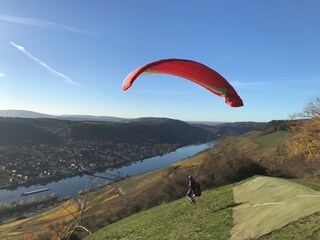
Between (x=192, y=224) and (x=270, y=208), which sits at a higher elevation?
(x=270, y=208)

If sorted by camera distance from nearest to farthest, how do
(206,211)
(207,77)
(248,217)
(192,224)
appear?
(207,77) < (248,217) < (192,224) < (206,211)

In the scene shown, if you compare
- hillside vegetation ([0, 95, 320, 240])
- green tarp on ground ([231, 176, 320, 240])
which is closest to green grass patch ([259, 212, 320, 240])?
hillside vegetation ([0, 95, 320, 240])

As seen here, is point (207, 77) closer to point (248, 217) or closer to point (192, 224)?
point (248, 217)

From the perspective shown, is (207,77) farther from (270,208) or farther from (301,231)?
(270,208)

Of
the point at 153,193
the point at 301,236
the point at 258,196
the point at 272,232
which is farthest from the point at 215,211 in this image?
the point at 153,193

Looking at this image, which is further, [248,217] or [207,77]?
[248,217]

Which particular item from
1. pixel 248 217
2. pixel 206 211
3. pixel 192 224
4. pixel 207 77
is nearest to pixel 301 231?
pixel 248 217

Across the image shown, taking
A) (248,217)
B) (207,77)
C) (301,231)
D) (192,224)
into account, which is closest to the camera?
(207,77)

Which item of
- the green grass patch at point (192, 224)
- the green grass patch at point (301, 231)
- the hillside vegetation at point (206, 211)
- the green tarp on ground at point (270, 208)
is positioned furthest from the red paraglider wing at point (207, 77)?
the green grass patch at point (192, 224)

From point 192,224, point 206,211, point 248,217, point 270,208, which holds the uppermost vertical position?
point 270,208

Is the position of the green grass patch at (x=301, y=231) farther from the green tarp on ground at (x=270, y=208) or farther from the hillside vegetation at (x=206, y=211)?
the green tarp on ground at (x=270, y=208)
